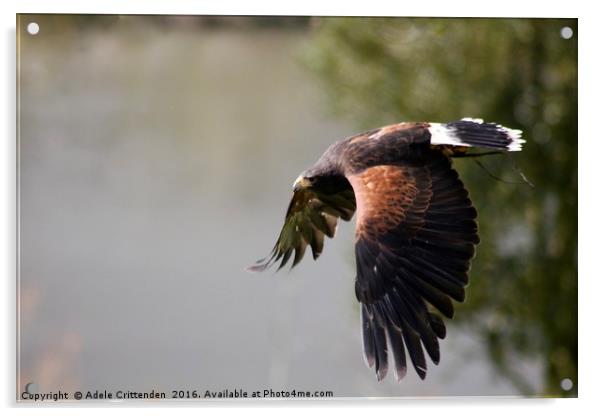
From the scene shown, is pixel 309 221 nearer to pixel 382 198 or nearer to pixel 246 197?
pixel 382 198

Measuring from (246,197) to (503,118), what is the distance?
1.73 meters

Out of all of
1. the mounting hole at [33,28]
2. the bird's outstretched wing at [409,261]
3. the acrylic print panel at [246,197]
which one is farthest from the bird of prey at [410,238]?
the mounting hole at [33,28]

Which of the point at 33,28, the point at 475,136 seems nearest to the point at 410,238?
the point at 475,136

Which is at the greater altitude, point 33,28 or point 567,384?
point 33,28

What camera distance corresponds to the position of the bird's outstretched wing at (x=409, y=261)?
349 cm

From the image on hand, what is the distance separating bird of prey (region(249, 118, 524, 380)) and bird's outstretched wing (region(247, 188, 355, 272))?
43 cm

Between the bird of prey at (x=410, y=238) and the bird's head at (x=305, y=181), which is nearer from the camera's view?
the bird of prey at (x=410, y=238)

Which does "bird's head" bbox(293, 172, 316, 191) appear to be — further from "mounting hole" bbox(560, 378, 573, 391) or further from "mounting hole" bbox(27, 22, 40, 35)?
"mounting hole" bbox(560, 378, 573, 391)

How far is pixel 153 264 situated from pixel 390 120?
4.87ft

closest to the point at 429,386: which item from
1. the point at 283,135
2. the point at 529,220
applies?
the point at 529,220

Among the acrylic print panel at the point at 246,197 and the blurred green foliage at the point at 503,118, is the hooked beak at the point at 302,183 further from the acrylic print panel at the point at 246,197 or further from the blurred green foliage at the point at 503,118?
the blurred green foliage at the point at 503,118

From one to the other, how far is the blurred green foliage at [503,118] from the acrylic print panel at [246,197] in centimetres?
1

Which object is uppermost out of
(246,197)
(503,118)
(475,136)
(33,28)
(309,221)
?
(33,28)

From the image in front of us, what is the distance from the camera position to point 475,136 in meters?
3.87
